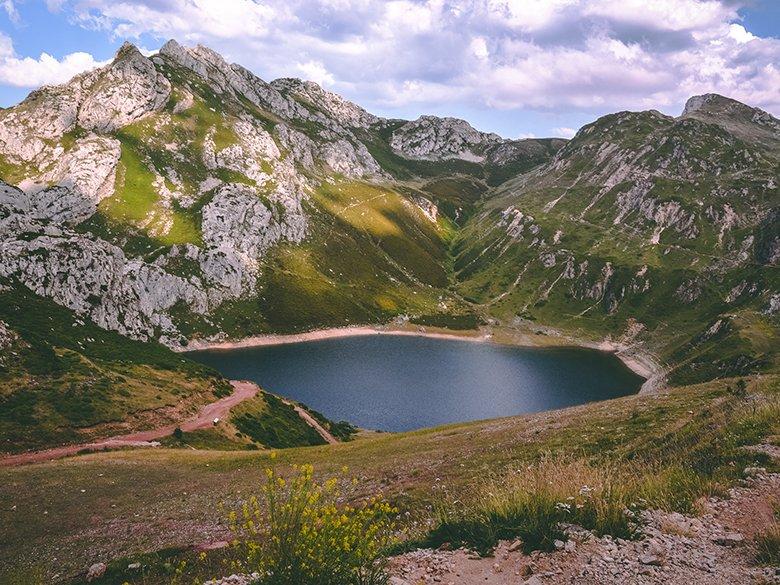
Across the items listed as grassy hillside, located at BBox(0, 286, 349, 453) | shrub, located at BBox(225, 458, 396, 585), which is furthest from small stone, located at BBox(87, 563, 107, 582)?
grassy hillside, located at BBox(0, 286, 349, 453)

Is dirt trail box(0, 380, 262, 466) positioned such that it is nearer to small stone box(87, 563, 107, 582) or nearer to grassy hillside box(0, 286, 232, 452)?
grassy hillside box(0, 286, 232, 452)

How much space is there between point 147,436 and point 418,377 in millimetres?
103562

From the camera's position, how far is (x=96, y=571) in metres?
19.8

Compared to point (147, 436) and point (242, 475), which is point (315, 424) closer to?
point (147, 436)

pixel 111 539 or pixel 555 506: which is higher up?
pixel 555 506

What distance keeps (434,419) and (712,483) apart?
353 ft

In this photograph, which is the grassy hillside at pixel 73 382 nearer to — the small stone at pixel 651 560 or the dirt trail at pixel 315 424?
the dirt trail at pixel 315 424

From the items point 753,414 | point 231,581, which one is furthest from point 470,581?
point 753,414

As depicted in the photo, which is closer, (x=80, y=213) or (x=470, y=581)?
(x=470, y=581)

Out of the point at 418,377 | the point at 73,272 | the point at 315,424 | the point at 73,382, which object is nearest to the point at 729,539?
the point at 73,382

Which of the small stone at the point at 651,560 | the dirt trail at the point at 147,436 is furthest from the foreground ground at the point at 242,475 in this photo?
the small stone at the point at 651,560

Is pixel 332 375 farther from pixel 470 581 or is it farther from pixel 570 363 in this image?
pixel 470 581

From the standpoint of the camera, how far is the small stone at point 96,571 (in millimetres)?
19455

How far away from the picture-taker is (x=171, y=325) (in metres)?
172
